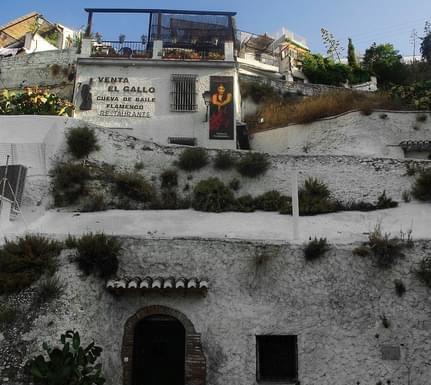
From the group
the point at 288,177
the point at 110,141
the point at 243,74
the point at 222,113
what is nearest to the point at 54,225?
the point at 110,141

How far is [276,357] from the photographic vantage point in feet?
33.6

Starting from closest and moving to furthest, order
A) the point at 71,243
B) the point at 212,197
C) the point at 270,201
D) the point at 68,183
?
1. the point at 71,243
2. the point at 68,183
3. the point at 212,197
4. the point at 270,201

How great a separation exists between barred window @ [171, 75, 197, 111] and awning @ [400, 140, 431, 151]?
29.0 ft

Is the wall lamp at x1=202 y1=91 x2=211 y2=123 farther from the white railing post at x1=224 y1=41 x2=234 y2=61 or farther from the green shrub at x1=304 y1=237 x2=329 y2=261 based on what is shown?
the green shrub at x1=304 y1=237 x2=329 y2=261

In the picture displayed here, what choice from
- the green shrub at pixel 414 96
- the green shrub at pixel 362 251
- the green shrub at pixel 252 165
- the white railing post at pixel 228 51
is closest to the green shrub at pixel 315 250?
the green shrub at pixel 362 251

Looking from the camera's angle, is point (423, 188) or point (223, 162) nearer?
point (423, 188)

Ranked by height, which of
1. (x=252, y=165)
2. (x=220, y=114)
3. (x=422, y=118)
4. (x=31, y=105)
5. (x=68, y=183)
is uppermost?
(x=422, y=118)

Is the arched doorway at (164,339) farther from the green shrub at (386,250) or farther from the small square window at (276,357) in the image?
the green shrub at (386,250)

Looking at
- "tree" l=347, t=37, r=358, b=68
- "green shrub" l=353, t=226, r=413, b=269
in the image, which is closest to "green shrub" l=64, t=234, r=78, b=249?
"green shrub" l=353, t=226, r=413, b=269

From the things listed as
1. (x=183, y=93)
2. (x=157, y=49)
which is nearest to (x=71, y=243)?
(x=183, y=93)

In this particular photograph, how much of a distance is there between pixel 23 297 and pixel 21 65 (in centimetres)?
1997

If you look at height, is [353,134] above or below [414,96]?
below

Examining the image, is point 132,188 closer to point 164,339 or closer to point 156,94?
point 164,339

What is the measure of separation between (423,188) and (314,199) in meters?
3.22
